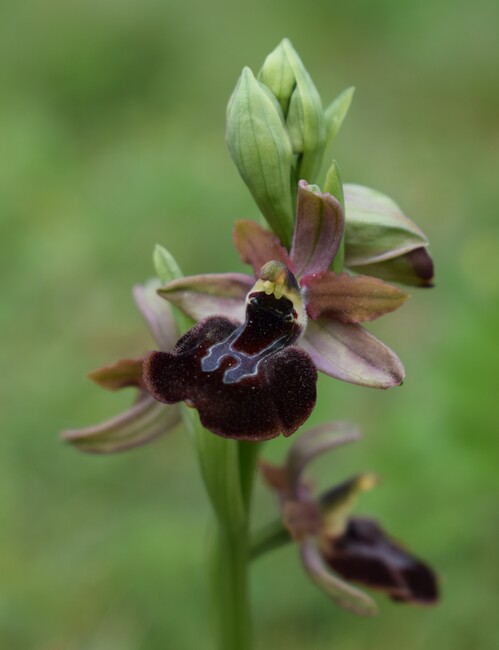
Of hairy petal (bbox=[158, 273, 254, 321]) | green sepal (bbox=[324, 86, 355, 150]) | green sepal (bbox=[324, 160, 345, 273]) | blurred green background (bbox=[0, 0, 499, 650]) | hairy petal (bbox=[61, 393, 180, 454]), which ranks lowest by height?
blurred green background (bbox=[0, 0, 499, 650])

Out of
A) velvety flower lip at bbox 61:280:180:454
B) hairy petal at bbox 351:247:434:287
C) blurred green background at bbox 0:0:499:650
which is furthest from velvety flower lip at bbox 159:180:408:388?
blurred green background at bbox 0:0:499:650

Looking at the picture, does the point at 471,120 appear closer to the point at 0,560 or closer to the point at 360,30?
the point at 360,30

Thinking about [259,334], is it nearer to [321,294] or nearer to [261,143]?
[321,294]

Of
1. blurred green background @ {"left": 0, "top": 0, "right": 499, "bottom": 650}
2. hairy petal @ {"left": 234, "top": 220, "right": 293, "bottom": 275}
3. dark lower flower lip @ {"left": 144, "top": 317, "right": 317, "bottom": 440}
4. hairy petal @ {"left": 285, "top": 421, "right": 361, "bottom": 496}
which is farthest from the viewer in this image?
blurred green background @ {"left": 0, "top": 0, "right": 499, "bottom": 650}

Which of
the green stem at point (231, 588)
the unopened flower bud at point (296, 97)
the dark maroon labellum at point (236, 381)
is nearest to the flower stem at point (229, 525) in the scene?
the green stem at point (231, 588)

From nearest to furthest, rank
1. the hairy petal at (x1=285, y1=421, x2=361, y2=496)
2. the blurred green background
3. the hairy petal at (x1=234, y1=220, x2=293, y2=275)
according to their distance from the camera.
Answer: the hairy petal at (x1=234, y1=220, x2=293, y2=275) < the hairy petal at (x1=285, y1=421, x2=361, y2=496) < the blurred green background

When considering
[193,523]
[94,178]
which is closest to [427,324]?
[193,523]

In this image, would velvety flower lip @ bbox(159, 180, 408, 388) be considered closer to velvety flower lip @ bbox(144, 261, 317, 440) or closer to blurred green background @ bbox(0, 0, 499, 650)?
velvety flower lip @ bbox(144, 261, 317, 440)
